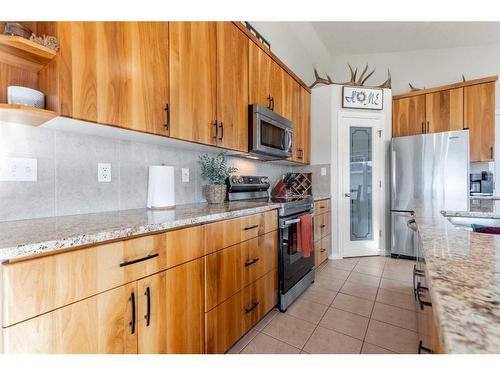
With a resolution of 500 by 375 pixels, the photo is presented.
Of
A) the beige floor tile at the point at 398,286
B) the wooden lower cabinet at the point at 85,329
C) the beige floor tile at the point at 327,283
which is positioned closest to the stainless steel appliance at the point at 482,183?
the beige floor tile at the point at 398,286

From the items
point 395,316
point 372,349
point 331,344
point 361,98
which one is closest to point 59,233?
point 331,344

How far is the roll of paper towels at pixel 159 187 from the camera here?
1.58 metres

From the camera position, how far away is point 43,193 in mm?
1232

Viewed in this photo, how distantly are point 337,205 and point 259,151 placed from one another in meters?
1.79

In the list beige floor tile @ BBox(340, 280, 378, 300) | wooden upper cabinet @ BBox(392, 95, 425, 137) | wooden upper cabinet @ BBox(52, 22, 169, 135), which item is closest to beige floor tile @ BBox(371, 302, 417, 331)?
beige floor tile @ BBox(340, 280, 378, 300)

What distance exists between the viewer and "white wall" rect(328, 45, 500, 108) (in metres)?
3.83

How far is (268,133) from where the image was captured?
2385 mm

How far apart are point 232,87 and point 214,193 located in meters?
0.88

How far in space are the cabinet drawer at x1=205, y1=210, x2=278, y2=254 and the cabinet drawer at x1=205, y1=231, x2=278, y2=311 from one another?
0.04 m

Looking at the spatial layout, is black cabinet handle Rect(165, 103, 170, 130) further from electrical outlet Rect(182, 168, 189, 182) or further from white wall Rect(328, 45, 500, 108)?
white wall Rect(328, 45, 500, 108)

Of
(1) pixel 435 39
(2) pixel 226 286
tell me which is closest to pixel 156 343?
(2) pixel 226 286

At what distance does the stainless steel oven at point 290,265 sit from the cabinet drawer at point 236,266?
12 centimetres

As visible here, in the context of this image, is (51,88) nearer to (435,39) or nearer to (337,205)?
(337,205)

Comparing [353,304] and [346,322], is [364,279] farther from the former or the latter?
[346,322]
